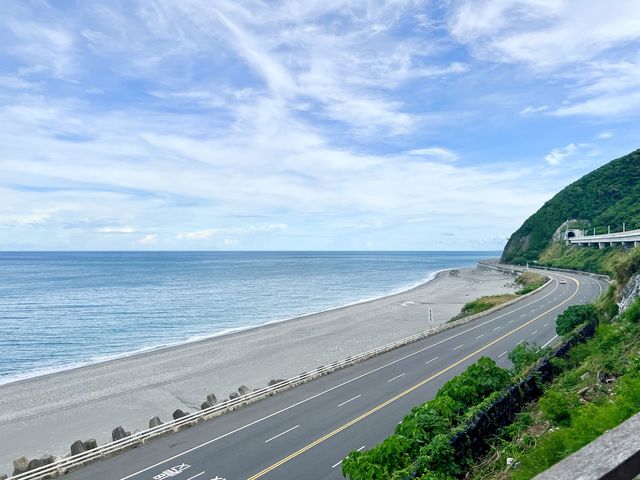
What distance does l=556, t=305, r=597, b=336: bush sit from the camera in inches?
1439

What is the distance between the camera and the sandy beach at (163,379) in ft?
107

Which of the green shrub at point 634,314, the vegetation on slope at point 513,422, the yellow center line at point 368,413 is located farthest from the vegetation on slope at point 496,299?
the vegetation on slope at point 513,422

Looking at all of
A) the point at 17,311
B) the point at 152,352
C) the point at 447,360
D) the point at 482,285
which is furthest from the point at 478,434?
the point at 482,285

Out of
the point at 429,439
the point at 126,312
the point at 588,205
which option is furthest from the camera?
the point at 588,205

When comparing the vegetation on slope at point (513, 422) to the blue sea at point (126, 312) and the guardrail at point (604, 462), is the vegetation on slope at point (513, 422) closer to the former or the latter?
the guardrail at point (604, 462)

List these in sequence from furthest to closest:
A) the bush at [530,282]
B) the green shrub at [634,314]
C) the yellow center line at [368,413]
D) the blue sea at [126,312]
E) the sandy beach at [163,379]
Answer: the bush at [530,282], the blue sea at [126,312], the sandy beach at [163,379], the green shrub at [634,314], the yellow center line at [368,413]

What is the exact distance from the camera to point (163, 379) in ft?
144

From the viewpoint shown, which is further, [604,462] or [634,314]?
[634,314]

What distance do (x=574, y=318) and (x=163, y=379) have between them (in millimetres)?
35333

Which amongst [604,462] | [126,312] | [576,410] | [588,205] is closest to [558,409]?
[576,410]

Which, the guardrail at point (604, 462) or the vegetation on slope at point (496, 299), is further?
the vegetation on slope at point (496, 299)

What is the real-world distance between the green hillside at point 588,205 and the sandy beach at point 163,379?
11506cm

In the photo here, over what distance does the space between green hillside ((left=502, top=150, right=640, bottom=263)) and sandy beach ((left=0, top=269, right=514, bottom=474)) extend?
115 m

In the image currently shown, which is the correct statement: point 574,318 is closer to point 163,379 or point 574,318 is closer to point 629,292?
point 629,292
